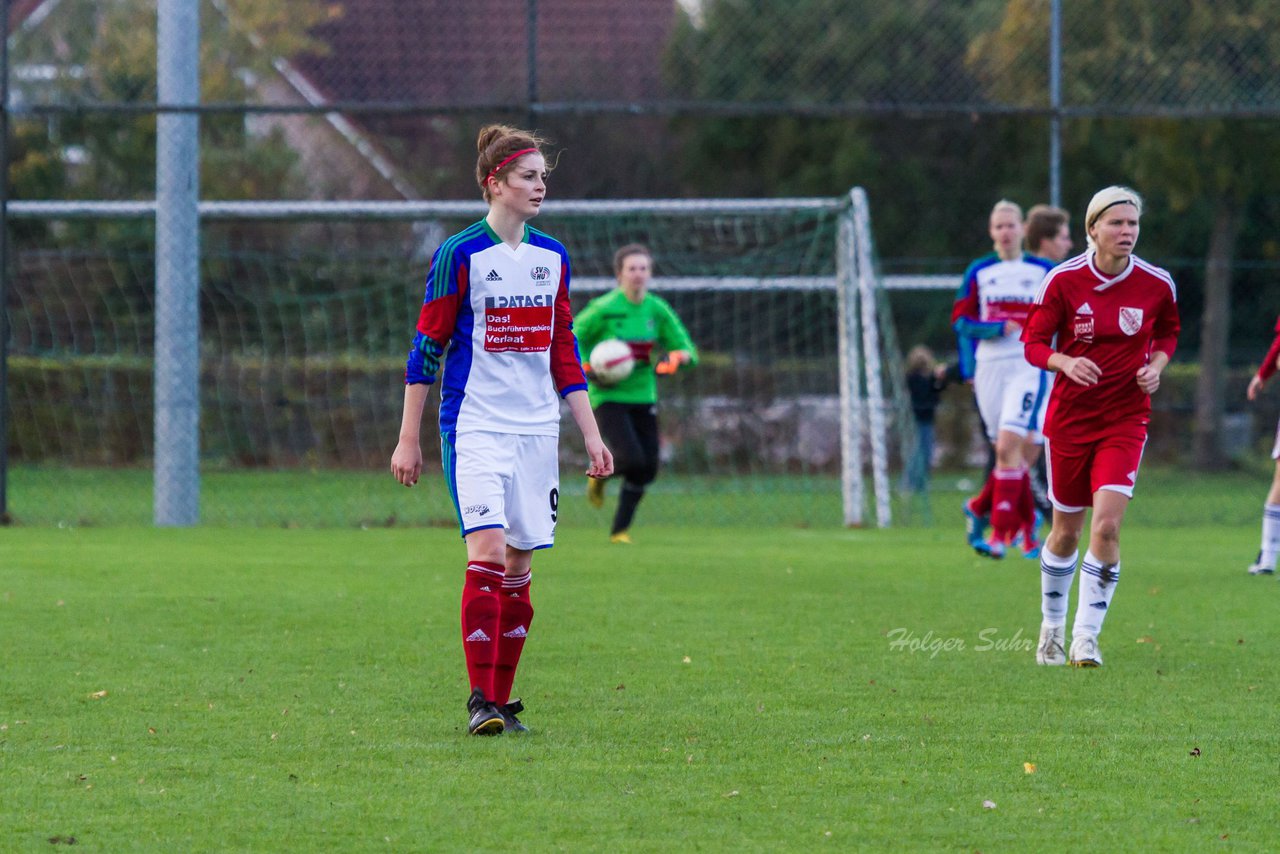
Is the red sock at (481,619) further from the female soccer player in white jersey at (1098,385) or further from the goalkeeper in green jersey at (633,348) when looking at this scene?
the goalkeeper in green jersey at (633,348)

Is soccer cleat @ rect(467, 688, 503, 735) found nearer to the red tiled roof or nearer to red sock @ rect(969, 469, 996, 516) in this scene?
red sock @ rect(969, 469, 996, 516)

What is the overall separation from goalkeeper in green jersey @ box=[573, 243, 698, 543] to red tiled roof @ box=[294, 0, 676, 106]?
3.25 metres

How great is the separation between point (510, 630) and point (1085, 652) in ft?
8.03

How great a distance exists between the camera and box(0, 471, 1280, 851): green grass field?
156 inches

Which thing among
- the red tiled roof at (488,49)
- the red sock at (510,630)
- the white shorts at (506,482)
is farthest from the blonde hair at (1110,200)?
the red tiled roof at (488,49)

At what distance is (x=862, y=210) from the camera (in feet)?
44.2

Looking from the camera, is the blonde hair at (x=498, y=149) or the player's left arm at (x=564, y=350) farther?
the player's left arm at (x=564, y=350)

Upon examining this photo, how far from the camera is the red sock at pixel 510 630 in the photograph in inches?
205

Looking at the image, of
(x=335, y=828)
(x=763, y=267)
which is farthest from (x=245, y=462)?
(x=335, y=828)

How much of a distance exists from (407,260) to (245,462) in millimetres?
3452

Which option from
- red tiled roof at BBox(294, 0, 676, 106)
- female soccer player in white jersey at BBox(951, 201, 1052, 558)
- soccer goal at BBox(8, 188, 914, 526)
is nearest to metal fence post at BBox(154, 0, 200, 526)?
red tiled roof at BBox(294, 0, 676, 106)

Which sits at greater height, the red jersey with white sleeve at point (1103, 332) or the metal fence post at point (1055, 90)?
the metal fence post at point (1055, 90)

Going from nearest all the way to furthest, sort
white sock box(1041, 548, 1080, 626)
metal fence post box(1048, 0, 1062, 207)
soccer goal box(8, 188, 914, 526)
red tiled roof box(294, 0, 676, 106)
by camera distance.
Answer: white sock box(1041, 548, 1080, 626)
metal fence post box(1048, 0, 1062, 207)
red tiled roof box(294, 0, 676, 106)
soccer goal box(8, 188, 914, 526)

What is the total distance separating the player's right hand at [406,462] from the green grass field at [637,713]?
0.78 meters
